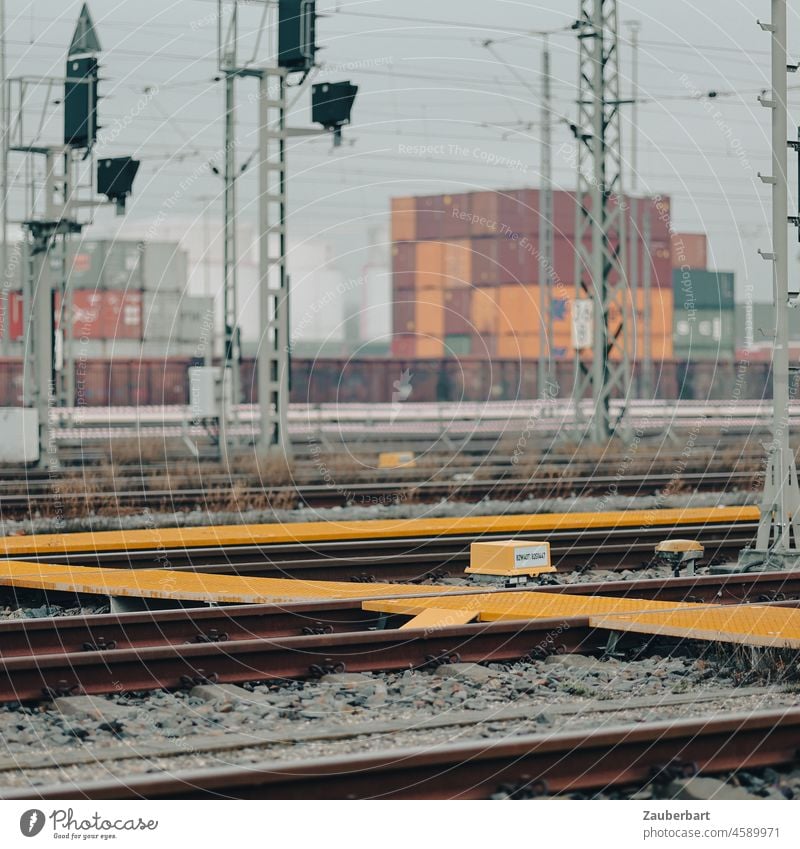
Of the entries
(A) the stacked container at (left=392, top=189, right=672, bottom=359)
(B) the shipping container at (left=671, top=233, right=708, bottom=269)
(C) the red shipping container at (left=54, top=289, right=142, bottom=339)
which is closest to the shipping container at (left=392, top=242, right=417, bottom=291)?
(A) the stacked container at (left=392, top=189, right=672, bottom=359)

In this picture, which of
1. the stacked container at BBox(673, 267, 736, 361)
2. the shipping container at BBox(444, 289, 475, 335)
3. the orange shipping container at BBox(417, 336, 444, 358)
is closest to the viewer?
the shipping container at BBox(444, 289, 475, 335)

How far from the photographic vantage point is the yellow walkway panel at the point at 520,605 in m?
8.00

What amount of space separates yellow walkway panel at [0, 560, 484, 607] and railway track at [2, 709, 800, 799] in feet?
10.1

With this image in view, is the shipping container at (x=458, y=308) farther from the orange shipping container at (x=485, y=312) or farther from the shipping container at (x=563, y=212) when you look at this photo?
the shipping container at (x=563, y=212)

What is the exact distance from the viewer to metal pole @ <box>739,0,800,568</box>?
9.64 m

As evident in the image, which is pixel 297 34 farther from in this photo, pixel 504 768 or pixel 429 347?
pixel 429 347

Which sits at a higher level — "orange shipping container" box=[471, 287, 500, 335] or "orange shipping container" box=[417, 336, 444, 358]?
"orange shipping container" box=[471, 287, 500, 335]

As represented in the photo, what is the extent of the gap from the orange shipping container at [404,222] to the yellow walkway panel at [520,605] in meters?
58.5

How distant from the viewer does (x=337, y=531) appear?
1191 cm

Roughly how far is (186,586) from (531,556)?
8.29 feet

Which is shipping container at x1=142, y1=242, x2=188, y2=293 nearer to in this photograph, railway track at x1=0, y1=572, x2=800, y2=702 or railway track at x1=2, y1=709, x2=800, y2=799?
railway track at x1=0, y1=572, x2=800, y2=702

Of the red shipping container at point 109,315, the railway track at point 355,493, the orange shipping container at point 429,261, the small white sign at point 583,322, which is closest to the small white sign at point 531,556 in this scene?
the railway track at point 355,493

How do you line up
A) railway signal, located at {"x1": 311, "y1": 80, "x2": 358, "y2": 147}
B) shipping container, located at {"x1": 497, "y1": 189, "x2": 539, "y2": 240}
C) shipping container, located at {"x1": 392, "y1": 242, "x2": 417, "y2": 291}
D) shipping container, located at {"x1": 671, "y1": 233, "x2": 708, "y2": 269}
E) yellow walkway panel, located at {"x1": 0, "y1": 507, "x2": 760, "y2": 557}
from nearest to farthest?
yellow walkway panel, located at {"x1": 0, "y1": 507, "x2": 760, "y2": 557}
railway signal, located at {"x1": 311, "y1": 80, "x2": 358, "y2": 147}
shipping container, located at {"x1": 497, "y1": 189, "x2": 539, "y2": 240}
shipping container, located at {"x1": 392, "y1": 242, "x2": 417, "y2": 291}
shipping container, located at {"x1": 671, "y1": 233, "x2": 708, "y2": 269}

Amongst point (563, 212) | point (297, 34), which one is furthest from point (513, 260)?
point (297, 34)
